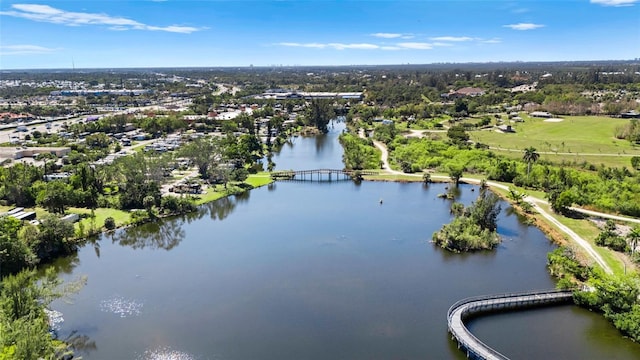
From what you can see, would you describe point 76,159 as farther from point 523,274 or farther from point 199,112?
point 523,274

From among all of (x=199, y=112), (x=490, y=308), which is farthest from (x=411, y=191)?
(x=199, y=112)

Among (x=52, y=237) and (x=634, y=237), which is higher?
(x=634, y=237)

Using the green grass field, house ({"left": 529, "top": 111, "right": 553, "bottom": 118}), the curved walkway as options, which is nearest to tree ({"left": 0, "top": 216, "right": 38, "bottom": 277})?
the curved walkway

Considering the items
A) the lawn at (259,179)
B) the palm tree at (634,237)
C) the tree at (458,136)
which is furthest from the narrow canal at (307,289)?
the tree at (458,136)

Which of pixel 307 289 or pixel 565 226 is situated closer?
pixel 307 289

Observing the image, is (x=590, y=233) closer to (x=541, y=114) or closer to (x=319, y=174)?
(x=319, y=174)

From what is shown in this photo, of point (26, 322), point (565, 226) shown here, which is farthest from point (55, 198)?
point (565, 226)
